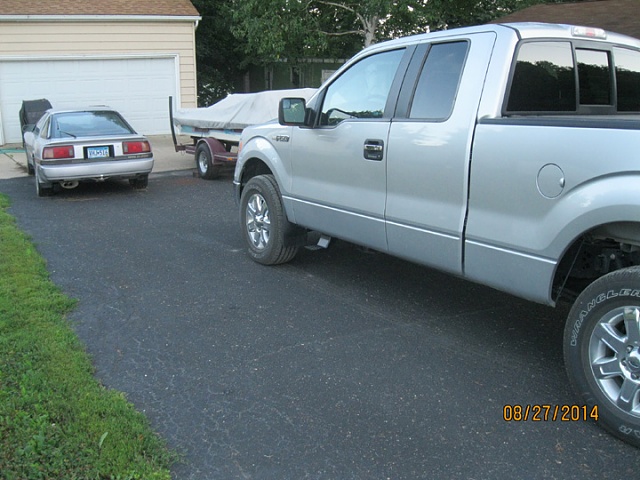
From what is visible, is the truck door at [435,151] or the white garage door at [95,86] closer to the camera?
the truck door at [435,151]

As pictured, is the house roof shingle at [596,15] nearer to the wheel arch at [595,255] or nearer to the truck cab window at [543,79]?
the truck cab window at [543,79]

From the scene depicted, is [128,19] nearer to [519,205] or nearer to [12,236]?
[12,236]

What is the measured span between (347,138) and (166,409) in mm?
2508

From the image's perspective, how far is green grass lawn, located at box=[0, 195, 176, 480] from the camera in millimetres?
3080

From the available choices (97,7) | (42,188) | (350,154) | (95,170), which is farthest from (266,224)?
(97,7)

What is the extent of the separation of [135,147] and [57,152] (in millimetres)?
1246

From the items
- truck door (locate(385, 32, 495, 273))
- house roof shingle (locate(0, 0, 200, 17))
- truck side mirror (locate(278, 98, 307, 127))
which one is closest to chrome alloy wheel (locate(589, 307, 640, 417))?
truck door (locate(385, 32, 495, 273))

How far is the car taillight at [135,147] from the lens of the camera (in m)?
10.7

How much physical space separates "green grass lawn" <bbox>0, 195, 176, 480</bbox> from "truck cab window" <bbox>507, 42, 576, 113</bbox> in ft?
9.83

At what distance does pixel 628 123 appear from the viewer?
3.18 m

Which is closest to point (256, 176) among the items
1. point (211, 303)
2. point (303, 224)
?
point (303, 224)

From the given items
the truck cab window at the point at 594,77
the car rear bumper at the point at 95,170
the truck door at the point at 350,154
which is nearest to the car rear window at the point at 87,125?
the car rear bumper at the point at 95,170

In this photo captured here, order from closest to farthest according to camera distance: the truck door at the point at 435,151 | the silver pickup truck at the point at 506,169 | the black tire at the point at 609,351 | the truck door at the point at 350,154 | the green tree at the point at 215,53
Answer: the black tire at the point at 609,351 < the silver pickup truck at the point at 506,169 < the truck door at the point at 435,151 < the truck door at the point at 350,154 < the green tree at the point at 215,53
